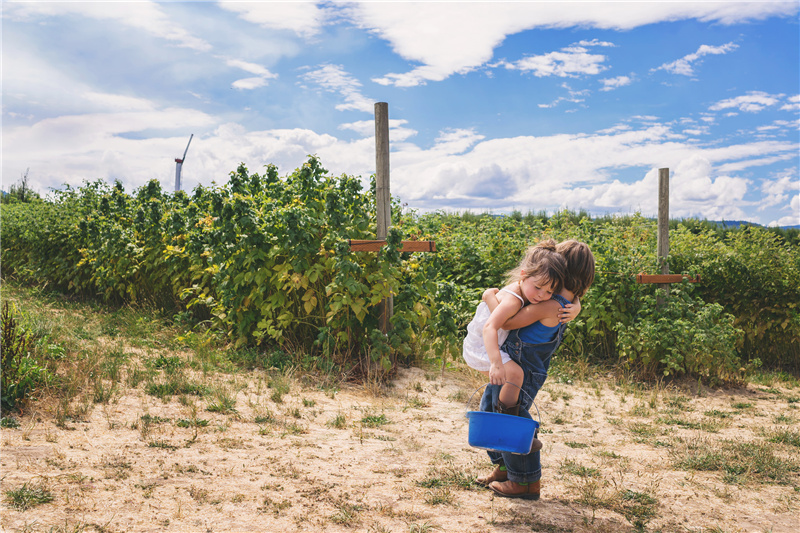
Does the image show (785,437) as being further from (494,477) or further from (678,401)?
(494,477)

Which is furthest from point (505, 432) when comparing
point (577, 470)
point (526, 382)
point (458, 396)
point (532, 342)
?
point (458, 396)

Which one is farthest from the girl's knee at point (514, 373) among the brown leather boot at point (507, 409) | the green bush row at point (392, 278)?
the green bush row at point (392, 278)

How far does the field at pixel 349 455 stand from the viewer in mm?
2928

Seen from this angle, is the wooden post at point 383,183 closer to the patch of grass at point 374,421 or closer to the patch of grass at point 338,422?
the patch of grass at point 374,421

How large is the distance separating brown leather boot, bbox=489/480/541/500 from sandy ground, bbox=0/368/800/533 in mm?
49

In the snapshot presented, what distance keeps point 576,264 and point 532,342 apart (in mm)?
485

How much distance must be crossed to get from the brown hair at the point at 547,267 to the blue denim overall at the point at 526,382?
0.11 m

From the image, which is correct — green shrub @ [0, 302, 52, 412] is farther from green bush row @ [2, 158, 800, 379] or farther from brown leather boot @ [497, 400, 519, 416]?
brown leather boot @ [497, 400, 519, 416]

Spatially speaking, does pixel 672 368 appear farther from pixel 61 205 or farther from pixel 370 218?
pixel 61 205

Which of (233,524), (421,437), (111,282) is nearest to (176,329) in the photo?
(111,282)

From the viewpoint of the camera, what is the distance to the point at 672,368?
6832 mm

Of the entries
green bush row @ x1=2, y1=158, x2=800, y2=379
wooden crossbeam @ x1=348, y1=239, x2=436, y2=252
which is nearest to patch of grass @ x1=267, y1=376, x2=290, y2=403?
green bush row @ x1=2, y1=158, x2=800, y2=379

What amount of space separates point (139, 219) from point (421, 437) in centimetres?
730

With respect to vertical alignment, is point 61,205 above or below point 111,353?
above
